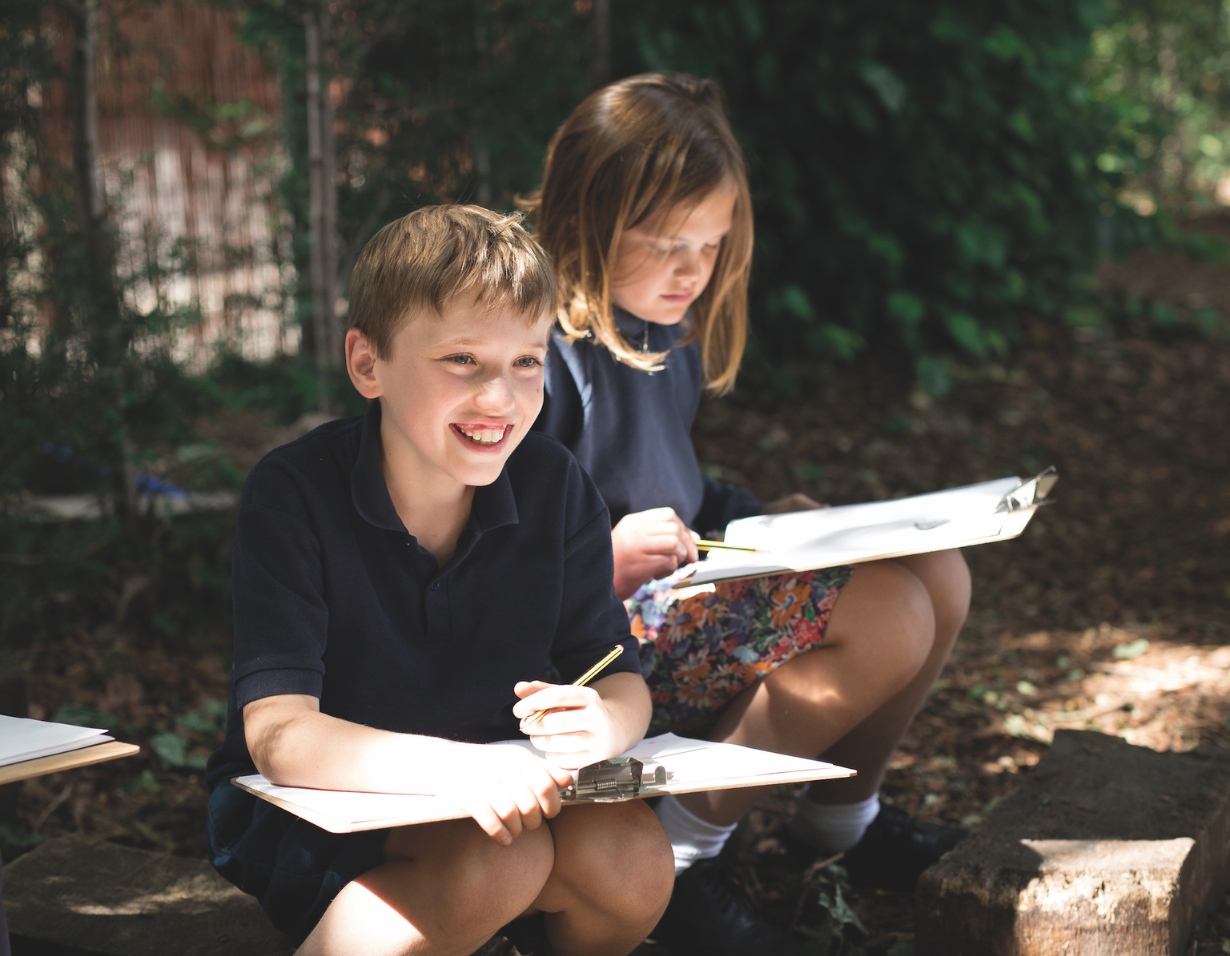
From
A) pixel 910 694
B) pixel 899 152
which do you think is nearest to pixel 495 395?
pixel 910 694

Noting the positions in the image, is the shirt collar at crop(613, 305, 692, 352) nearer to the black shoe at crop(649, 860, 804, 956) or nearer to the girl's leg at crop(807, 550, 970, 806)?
the girl's leg at crop(807, 550, 970, 806)

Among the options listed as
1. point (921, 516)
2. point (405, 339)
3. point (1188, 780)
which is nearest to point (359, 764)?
point (405, 339)

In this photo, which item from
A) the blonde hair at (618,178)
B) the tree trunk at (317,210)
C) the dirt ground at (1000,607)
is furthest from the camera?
the tree trunk at (317,210)

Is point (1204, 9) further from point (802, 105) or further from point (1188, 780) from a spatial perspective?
point (1188, 780)

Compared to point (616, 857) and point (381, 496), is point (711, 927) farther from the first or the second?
point (381, 496)

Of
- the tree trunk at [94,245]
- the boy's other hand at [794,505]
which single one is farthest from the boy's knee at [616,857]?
the tree trunk at [94,245]

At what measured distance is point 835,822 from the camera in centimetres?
209

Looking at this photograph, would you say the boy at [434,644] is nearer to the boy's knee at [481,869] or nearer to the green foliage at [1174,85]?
the boy's knee at [481,869]

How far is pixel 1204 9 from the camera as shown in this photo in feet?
35.0

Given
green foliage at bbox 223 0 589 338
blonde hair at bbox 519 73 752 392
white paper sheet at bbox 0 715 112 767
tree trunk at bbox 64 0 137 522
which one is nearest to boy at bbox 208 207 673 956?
white paper sheet at bbox 0 715 112 767

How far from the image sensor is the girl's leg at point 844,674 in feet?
5.97

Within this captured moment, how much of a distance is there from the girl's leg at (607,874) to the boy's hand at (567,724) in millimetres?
75

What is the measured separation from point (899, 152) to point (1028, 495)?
3.80 metres

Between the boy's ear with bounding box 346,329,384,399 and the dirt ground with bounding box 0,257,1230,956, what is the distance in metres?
1.09
